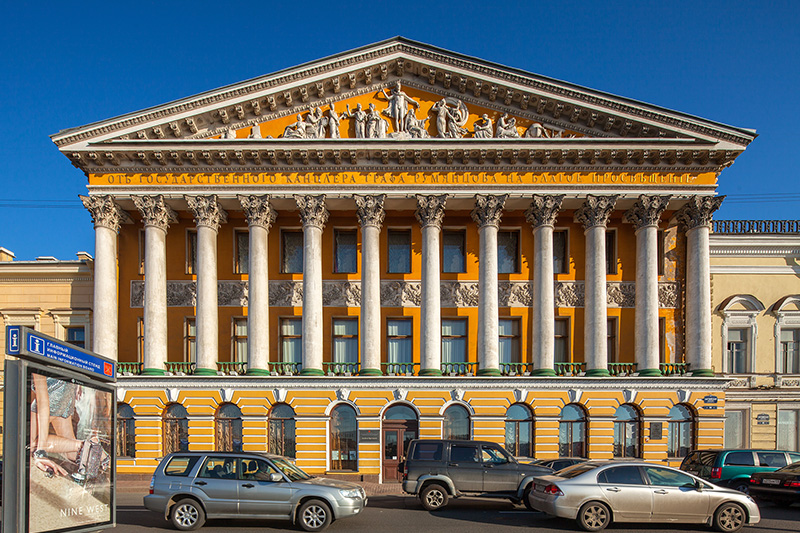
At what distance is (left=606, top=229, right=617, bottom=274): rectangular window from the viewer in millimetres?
28922

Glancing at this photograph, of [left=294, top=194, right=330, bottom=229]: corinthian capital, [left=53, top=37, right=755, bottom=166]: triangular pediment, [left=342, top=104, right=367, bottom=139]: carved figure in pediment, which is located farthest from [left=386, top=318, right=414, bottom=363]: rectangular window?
[left=342, top=104, right=367, bottom=139]: carved figure in pediment

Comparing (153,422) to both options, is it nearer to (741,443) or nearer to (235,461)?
(235,461)

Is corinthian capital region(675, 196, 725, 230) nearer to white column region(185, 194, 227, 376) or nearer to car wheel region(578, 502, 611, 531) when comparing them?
car wheel region(578, 502, 611, 531)

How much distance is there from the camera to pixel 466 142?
87.2 feet

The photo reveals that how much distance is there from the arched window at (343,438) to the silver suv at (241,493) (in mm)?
11303

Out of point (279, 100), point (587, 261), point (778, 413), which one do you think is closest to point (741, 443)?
point (778, 413)

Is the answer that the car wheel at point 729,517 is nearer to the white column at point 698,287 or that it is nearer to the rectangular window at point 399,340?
the white column at point 698,287

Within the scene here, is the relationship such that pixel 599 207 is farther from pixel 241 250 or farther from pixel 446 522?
pixel 446 522

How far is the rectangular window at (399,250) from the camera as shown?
1136 inches

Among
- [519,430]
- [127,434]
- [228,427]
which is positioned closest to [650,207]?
[519,430]

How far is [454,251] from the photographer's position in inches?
1147

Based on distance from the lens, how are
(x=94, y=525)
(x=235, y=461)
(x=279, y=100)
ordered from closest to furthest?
(x=94, y=525), (x=235, y=461), (x=279, y=100)

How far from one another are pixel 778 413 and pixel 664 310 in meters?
8.07

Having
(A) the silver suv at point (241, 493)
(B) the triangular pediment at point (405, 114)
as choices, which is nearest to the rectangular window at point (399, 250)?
(B) the triangular pediment at point (405, 114)
